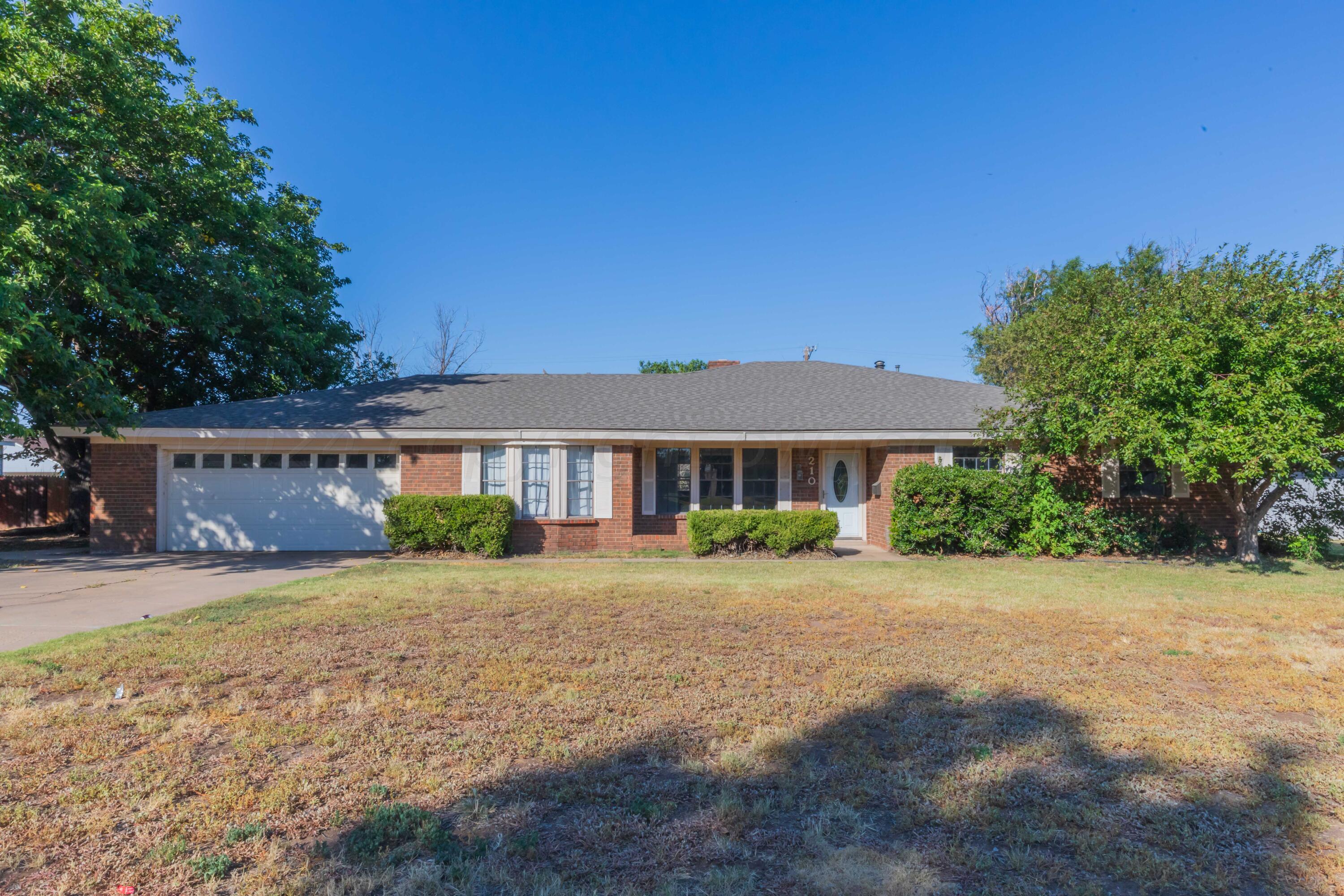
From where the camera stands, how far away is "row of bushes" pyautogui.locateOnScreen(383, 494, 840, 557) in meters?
12.9

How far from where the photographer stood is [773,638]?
21.8 feet

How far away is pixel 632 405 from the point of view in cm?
1537

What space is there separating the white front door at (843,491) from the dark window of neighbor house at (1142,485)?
5058 millimetres

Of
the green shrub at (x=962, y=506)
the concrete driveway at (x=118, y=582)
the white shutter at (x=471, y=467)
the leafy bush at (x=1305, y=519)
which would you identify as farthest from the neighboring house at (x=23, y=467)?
the leafy bush at (x=1305, y=519)

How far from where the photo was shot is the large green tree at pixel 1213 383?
10.0 metres

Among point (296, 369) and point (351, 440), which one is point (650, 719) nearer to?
point (351, 440)

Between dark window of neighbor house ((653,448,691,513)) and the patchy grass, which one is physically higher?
dark window of neighbor house ((653,448,691,513))

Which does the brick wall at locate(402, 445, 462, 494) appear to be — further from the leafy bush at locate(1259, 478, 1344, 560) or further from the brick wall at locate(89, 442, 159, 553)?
the leafy bush at locate(1259, 478, 1344, 560)

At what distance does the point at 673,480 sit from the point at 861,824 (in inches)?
478

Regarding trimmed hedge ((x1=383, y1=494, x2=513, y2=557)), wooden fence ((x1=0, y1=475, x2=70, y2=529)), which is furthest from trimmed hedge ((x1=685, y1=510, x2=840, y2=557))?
wooden fence ((x1=0, y1=475, x2=70, y2=529))

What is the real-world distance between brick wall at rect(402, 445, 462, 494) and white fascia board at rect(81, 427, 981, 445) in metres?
0.27

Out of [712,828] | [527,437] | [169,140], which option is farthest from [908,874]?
[169,140]

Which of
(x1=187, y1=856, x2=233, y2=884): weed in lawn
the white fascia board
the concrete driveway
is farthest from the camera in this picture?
the white fascia board

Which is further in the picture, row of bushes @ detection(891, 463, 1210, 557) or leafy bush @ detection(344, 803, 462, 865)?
row of bushes @ detection(891, 463, 1210, 557)
